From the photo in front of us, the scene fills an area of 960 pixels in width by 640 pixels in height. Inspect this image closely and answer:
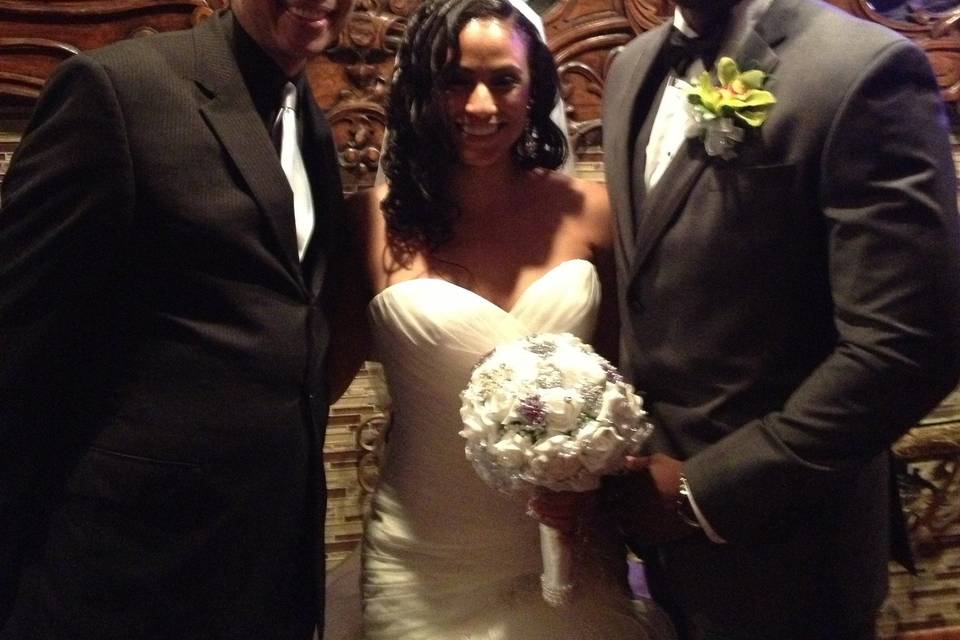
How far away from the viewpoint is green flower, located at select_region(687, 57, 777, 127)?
1359mm

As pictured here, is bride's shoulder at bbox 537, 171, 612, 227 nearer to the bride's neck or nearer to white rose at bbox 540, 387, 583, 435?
the bride's neck

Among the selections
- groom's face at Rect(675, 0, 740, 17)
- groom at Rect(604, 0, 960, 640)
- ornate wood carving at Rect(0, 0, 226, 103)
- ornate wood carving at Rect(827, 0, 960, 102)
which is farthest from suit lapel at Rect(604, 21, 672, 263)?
ornate wood carving at Rect(827, 0, 960, 102)

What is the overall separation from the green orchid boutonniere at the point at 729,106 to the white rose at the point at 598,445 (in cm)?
51

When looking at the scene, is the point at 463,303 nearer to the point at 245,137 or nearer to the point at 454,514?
the point at 454,514

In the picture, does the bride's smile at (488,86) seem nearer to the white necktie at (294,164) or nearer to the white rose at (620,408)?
the white necktie at (294,164)

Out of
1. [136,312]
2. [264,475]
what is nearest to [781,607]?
[264,475]

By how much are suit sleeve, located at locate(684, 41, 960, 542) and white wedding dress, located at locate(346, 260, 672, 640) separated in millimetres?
515

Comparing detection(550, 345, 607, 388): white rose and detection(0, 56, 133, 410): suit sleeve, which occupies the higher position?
detection(0, 56, 133, 410): suit sleeve

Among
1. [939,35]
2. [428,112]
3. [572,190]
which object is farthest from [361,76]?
[939,35]

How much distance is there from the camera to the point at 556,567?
1576mm

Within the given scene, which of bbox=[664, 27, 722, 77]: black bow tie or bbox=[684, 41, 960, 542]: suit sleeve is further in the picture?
bbox=[664, 27, 722, 77]: black bow tie

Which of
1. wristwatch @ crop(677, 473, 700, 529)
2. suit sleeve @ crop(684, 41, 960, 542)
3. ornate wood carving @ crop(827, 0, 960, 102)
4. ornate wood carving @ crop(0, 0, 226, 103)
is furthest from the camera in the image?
ornate wood carving @ crop(827, 0, 960, 102)

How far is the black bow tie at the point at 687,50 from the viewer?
1493mm

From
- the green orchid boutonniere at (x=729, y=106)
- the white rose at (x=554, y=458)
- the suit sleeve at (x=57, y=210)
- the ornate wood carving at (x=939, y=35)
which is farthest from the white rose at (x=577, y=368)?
the ornate wood carving at (x=939, y=35)
